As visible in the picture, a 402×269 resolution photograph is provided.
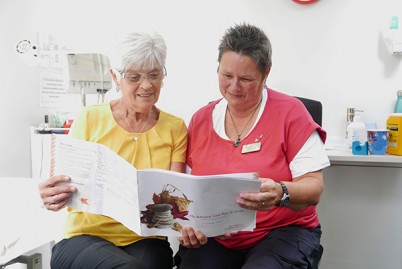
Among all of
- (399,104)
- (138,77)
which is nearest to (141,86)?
(138,77)

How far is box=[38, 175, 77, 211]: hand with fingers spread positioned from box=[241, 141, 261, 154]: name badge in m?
0.57

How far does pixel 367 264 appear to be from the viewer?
2.20 metres

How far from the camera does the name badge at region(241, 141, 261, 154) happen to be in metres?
1.24

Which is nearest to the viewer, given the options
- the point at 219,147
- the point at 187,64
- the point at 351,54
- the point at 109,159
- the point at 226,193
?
the point at 226,193

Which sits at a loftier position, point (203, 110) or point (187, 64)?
point (187, 64)

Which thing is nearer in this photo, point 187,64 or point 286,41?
point 286,41

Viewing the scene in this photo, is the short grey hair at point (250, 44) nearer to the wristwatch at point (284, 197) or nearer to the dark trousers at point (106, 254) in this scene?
the wristwatch at point (284, 197)

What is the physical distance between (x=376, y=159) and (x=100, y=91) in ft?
5.13

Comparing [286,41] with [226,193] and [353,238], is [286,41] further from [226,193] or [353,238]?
[226,193]

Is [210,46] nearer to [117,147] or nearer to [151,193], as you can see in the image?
[117,147]

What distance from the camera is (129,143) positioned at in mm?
1347

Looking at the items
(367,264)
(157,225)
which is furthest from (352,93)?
(157,225)

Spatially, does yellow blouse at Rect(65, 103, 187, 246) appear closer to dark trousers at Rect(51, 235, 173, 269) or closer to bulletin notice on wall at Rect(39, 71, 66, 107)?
dark trousers at Rect(51, 235, 173, 269)

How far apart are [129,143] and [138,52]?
1.08 ft
